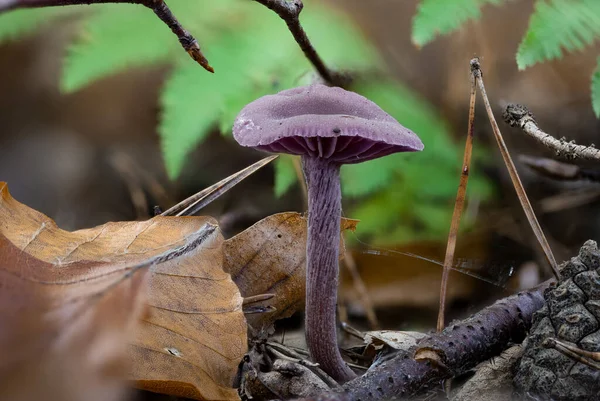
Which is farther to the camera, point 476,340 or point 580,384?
point 476,340

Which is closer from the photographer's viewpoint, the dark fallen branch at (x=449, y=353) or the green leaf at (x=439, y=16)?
the dark fallen branch at (x=449, y=353)

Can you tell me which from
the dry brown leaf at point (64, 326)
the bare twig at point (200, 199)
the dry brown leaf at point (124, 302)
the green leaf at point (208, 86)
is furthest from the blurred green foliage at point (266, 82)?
the dry brown leaf at point (64, 326)

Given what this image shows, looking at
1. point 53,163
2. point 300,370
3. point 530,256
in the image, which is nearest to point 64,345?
point 300,370

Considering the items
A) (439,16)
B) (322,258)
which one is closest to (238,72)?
(439,16)

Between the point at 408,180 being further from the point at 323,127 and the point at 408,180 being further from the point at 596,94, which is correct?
the point at 323,127

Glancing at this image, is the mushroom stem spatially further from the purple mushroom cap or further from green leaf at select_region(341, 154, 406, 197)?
green leaf at select_region(341, 154, 406, 197)

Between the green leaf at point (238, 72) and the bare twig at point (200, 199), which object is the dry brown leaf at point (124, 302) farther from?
the green leaf at point (238, 72)

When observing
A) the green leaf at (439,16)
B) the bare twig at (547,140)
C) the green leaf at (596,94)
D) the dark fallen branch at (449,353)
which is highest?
the green leaf at (439,16)

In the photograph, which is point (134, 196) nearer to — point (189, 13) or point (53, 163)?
point (53, 163)
